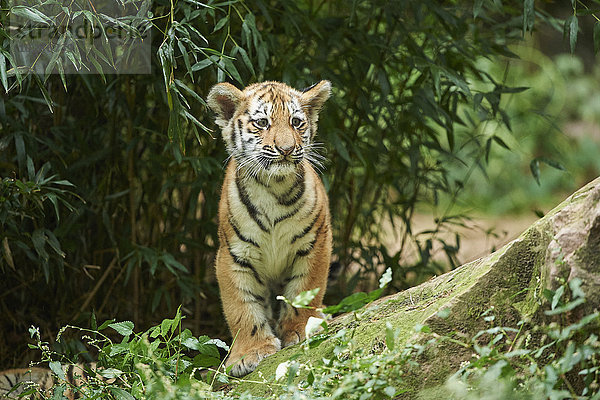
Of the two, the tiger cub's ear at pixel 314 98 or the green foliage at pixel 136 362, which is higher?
the tiger cub's ear at pixel 314 98

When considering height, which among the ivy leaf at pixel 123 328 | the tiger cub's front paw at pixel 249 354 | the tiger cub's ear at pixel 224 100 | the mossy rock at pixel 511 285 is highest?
the tiger cub's ear at pixel 224 100

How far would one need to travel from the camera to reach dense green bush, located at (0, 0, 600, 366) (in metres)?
4.08

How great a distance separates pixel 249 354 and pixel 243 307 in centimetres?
26

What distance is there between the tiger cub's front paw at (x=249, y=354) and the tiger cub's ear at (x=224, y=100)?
110 centimetres

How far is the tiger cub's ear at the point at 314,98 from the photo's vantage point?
355cm

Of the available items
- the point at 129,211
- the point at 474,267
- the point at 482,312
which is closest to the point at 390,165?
the point at 129,211

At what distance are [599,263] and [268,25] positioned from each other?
2816 millimetres

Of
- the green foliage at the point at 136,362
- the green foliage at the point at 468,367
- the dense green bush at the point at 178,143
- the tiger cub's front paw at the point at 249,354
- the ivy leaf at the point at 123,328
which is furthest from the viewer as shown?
the dense green bush at the point at 178,143

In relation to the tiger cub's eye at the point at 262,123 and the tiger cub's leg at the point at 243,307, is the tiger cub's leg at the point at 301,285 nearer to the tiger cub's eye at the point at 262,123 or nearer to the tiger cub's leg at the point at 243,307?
the tiger cub's leg at the point at 243,307

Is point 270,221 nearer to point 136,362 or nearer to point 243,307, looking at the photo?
point 243,307

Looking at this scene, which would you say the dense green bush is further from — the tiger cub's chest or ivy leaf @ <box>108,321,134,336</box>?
ivy leaf @ <box>108,321,134,336</box>

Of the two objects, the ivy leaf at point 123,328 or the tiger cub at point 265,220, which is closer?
the ivy leaf at point 123,328

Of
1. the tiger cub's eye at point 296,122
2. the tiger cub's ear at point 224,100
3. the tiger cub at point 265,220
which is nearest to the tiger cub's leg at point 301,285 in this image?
the tiger cub at point 265,220

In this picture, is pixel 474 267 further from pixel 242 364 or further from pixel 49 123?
pixel 49 123
